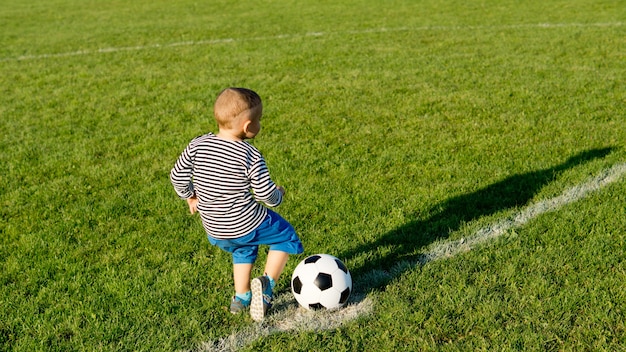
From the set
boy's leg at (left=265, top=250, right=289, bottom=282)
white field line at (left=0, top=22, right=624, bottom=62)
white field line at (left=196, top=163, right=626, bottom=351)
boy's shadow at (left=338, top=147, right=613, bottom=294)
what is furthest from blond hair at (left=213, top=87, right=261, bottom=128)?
white field line at (left=0, top=22, right=624, bottom=62)

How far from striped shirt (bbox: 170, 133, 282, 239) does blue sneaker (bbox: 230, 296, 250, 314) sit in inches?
18.0

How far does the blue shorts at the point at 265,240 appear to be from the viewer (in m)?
3.73

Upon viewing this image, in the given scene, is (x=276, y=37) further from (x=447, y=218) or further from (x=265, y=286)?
(x=265, y=286)

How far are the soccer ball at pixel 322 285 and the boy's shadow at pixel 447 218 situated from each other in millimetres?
249

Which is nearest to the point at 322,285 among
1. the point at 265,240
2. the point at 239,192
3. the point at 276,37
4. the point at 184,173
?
the point at 265,240

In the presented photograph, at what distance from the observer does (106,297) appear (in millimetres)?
4133

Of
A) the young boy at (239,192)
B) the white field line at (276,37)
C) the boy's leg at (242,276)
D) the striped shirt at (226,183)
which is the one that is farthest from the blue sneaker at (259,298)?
the white field line at (276,37)

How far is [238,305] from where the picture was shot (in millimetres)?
3895

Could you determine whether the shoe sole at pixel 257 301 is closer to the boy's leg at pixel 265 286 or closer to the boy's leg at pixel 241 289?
the boy's leg at pixel 265 286

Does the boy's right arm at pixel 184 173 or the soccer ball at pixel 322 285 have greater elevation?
the boy's right arm at pixel 184 173

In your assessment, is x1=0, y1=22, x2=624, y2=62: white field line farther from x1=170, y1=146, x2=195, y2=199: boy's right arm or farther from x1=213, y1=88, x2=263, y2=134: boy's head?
x1=213, y1=88, x2=263, y2=134: boy's head

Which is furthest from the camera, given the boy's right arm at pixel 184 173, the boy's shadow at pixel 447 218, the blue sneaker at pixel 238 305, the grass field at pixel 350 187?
the boy's shadow at pixel 447 218

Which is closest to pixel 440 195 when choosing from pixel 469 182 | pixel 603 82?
pixel 469 182

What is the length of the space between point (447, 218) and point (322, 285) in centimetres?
170
